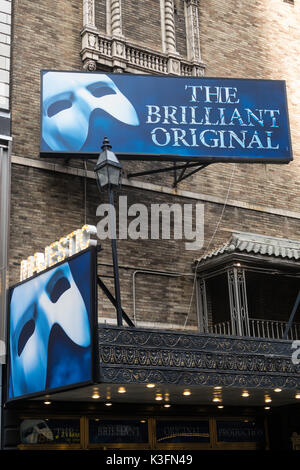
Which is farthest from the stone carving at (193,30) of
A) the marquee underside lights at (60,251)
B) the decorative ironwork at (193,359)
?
the decorative ironwork at (193,359)

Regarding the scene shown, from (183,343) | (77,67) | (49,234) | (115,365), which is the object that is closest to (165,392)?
(183,343)

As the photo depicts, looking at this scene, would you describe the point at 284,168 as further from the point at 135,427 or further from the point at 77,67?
the point at 135,427

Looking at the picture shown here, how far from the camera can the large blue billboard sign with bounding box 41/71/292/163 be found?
721 inches

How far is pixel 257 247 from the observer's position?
18750mm

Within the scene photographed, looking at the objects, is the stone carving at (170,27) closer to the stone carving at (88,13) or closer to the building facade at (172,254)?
the building facade at (172,254)

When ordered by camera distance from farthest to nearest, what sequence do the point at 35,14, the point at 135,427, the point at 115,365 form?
1. the point at 35,14
2. the point at 135,427
3. the point at 115,365

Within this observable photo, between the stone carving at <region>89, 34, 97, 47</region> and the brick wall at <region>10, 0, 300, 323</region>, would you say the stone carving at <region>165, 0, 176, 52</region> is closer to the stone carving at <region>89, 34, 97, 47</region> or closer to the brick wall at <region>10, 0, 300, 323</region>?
the brick wall at <region>10, 0, 300, 323</region>

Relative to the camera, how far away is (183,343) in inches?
607

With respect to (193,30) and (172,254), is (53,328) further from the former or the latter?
(193,30)

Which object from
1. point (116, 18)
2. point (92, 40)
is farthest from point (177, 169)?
point (116, 18)

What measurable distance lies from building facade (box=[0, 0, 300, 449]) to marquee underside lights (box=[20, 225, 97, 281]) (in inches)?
36.4

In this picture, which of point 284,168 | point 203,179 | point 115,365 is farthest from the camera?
point 284,168

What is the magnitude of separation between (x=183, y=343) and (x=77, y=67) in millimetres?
8487

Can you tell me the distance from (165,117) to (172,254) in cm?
351
